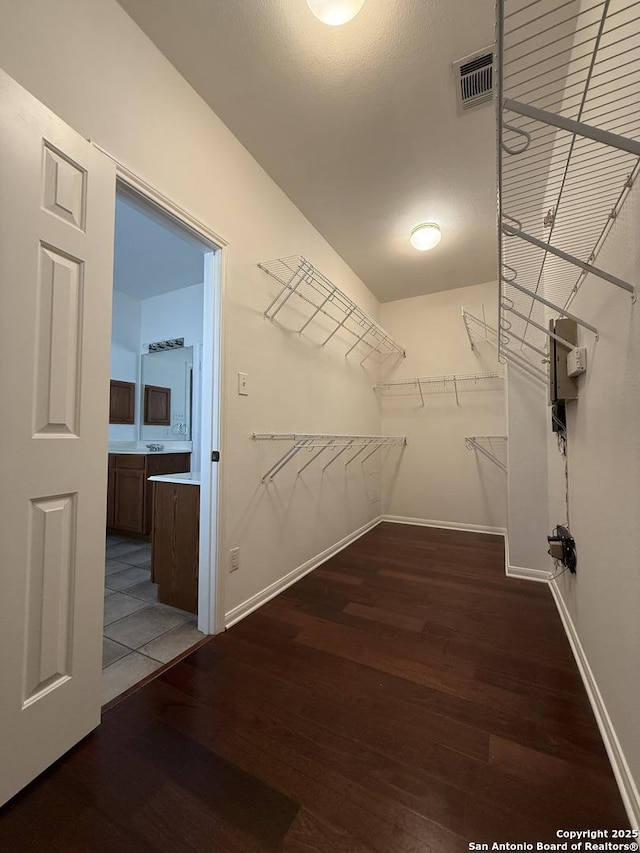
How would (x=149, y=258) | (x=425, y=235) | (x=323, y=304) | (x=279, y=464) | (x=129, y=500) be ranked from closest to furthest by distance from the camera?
(x=279, y=464), (x=323, y=304), (x=425, y=235), (x=149, y=258), (x=129, y=500)

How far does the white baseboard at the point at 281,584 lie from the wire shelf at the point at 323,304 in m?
1.65

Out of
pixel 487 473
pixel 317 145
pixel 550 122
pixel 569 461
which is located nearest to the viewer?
pixel 550 122

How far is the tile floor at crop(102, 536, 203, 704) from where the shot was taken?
146 centimetres

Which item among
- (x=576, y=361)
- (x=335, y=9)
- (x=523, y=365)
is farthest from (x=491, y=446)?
(x=335, y=9)

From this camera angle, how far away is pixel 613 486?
113 cm

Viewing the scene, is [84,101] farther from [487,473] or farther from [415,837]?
[487,473]

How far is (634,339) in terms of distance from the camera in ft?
3.21

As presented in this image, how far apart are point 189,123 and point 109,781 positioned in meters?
2.53

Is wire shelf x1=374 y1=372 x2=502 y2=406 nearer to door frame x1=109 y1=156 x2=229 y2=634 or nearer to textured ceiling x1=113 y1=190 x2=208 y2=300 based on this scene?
textured ceiling x1=113 y1=190 x2=208 y2=300

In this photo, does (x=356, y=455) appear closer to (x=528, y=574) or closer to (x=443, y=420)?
(x=443, y=420)

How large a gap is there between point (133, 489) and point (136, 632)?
1802 mm

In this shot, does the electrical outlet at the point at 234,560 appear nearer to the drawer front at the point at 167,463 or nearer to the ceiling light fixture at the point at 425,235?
the drawer front at the point at 167,463

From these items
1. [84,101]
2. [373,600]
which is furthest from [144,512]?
[84,101]

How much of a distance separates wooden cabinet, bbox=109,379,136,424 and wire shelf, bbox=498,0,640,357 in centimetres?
390
